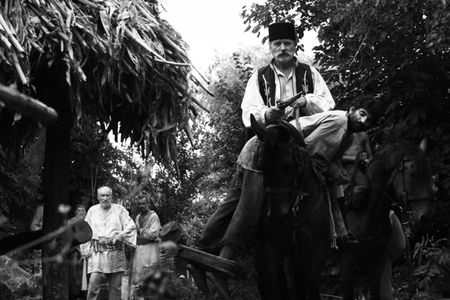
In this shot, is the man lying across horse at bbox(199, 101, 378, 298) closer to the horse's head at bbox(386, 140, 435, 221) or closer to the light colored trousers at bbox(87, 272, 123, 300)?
the horse's head at bbox(386, 140, 435, 221)

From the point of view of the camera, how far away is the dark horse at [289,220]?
6.14 m

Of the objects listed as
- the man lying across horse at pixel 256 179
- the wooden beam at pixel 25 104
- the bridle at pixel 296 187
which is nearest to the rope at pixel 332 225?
the man lying across horse at pixel 256 179

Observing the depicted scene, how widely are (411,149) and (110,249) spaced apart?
4.17m

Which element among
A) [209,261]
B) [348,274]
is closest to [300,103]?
[209,261]

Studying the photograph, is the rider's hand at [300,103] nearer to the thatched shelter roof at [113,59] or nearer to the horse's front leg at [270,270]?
the thatched shelter roof at [113,59]

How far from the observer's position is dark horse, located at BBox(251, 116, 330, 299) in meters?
6.14

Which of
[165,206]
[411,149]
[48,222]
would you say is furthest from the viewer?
[165,206]

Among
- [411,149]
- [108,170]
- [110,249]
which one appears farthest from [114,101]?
[108,170]

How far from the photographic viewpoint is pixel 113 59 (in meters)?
6.02

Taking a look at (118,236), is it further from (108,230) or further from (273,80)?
(273,80)

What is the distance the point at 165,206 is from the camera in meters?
22.1

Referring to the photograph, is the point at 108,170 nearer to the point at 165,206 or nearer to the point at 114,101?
the point at 165,206

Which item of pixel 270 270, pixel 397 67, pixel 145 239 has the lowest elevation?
pixel 270 270

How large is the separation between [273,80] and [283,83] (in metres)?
0.10
